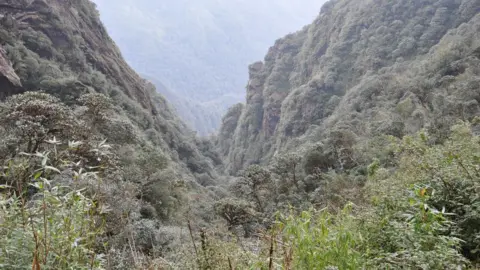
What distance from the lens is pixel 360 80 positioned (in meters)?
45.9

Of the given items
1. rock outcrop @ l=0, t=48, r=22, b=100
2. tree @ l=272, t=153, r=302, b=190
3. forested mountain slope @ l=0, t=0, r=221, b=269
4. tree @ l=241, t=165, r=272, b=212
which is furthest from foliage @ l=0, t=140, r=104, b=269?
tree @ l=272, t=153, r=302, b=190

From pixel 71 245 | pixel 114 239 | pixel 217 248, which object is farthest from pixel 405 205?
pixel 114 239

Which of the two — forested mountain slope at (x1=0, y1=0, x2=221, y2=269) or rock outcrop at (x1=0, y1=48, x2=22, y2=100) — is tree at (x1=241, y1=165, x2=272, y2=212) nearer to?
forested mountain slope at (x1=0, y1=0, x2=221, y2=269)

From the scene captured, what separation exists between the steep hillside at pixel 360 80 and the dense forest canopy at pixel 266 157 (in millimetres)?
217

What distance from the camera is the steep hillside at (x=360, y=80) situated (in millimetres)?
23617

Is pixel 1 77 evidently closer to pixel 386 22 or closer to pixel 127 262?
pixel 127 262

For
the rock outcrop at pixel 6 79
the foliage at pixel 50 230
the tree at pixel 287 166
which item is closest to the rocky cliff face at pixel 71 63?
the rock outcrop at pixel 6 79

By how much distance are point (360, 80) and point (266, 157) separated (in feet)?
61.9

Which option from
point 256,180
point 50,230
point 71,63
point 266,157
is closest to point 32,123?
point 50,230

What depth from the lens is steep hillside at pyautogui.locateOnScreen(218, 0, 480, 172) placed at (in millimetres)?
23617

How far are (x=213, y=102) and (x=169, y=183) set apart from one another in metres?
132

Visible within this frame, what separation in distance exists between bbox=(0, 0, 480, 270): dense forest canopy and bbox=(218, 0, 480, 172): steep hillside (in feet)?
0.71

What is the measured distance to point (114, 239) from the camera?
8469 mm

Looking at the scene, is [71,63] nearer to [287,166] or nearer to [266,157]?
[287,166]
